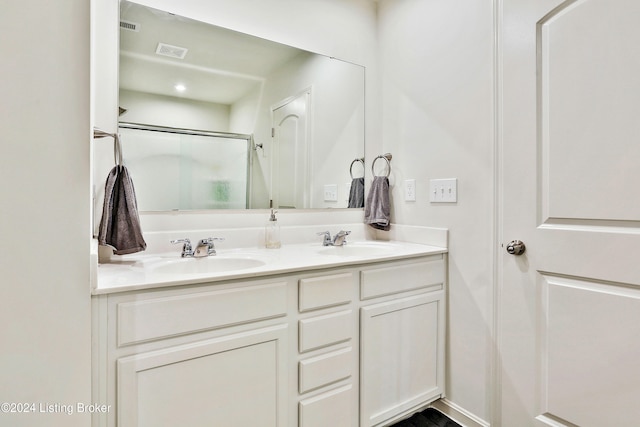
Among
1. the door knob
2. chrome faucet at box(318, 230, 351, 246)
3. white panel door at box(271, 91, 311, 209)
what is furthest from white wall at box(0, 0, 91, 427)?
the door knob

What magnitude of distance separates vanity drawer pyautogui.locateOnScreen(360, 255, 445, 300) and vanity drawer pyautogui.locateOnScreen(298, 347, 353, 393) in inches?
10.0

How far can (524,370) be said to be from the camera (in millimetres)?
1376

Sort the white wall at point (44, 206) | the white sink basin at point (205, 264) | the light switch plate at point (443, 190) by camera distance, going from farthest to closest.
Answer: the light switch plate at point (443, 190) < the white sink basin at point (205, 264) < the white wall at point (44, 206)

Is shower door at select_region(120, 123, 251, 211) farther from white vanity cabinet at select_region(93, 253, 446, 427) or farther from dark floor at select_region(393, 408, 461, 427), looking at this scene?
dark floor at select_region(393, 408, 461, 427)

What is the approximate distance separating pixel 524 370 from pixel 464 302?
37 cm

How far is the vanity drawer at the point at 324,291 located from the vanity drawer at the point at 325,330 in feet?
0.16

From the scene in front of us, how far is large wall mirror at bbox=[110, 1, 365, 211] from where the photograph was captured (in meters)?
1.45

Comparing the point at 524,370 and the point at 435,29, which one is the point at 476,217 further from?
the point at 435,29

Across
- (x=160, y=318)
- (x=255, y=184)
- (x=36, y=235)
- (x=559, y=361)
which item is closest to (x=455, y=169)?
(x=559, y=361)

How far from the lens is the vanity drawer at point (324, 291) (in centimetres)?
→ 123

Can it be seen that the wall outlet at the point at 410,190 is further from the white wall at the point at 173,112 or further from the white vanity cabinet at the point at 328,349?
the white wall at the point at 173,112

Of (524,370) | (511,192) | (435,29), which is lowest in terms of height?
(524,370)

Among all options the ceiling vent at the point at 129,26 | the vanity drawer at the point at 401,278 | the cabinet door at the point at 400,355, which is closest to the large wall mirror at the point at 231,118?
the ceiling vent at the point at 129,26

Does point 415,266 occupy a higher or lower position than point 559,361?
higher
